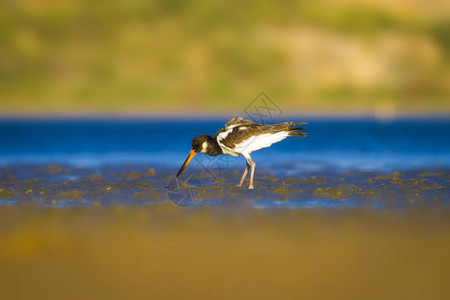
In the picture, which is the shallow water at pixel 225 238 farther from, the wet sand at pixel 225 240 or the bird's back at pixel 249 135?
the bird's back at pixel 249 135

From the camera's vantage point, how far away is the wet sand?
26.3ft

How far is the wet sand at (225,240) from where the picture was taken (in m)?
8.03

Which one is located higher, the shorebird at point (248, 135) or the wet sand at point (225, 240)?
the shorebird at point (248, 135)

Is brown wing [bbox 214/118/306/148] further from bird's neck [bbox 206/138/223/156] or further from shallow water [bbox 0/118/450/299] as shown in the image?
shallow water [bbox 0/118/450/299]

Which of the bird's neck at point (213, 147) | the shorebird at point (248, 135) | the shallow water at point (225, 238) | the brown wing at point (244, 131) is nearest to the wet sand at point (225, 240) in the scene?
the shallow water at point (225, 238)

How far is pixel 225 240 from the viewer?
34.1ft

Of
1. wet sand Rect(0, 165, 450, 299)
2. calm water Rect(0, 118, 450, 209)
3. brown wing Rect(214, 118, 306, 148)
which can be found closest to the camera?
wet sand Rect(0, 165, 450, 299)

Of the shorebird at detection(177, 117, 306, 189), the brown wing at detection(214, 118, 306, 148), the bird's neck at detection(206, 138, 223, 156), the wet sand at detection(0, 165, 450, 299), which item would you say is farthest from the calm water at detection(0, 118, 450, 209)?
Answer: the brown wing at detection(214, 118, 306, 148)

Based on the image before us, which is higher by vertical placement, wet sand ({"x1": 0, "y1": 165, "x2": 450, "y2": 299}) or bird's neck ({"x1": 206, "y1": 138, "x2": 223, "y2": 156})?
bird's neck ({"x1": 206, "y1": 138, "x2": 223, "y2": 156})

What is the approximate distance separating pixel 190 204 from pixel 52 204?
302 cm

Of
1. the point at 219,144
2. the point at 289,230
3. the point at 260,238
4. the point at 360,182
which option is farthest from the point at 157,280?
the point at 360,182

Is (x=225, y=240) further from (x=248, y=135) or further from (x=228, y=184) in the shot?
(x=228, y=184)

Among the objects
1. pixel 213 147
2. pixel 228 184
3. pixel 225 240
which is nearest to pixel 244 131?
pixel 213 147

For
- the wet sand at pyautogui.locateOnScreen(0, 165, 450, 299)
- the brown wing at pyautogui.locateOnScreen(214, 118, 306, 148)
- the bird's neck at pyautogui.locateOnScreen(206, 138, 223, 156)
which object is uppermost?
the brown wing at pyautogui.locateOnScreen(214, 118, 306, 148)
